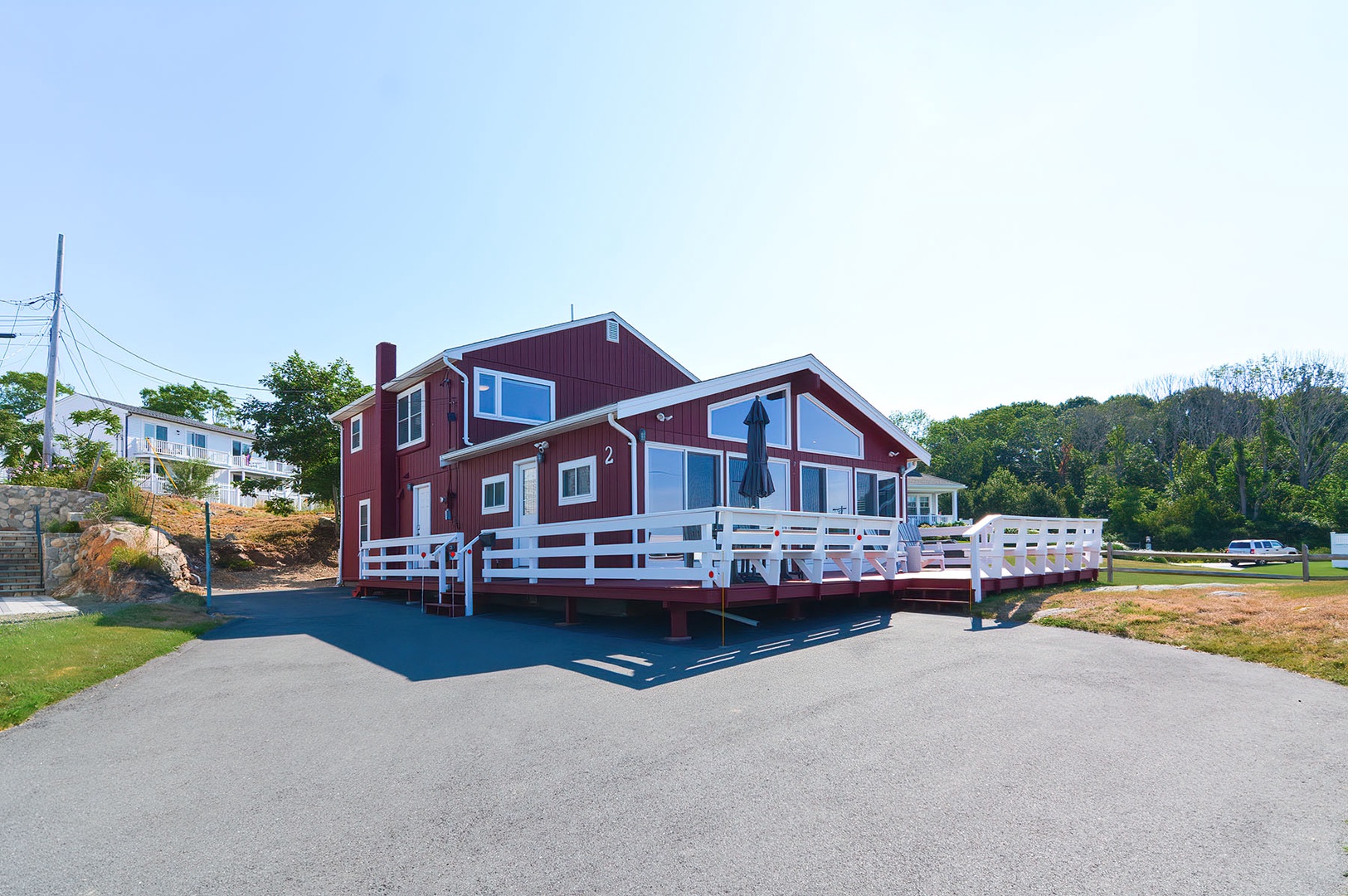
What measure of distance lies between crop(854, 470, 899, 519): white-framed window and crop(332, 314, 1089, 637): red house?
4 cm

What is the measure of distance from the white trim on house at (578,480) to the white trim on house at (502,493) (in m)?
1.86

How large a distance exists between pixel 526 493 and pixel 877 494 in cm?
810

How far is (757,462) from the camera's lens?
13.1m

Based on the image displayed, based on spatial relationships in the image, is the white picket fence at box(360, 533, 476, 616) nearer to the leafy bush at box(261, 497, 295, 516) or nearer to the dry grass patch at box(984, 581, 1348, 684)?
the dry grass patch at box(984, 581, 1348, 684)

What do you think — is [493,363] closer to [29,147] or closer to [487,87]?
[487,87]

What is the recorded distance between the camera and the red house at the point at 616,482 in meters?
10.6

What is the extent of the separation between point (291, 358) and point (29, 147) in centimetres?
1196

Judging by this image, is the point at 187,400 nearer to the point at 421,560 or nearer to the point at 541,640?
the point at 421,560

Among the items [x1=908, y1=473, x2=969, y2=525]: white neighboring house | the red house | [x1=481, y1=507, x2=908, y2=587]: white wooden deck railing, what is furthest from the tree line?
[x1=481, y1=507, x2=908, y2=587]: white wooden deck railing

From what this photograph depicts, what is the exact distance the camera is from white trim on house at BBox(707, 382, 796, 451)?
45.0 ft

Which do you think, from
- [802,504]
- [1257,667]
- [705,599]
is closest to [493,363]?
[802,504]

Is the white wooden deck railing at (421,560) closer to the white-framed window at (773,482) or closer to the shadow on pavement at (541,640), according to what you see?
the shadow on pavement at (541,640)

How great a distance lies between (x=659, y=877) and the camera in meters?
3.30

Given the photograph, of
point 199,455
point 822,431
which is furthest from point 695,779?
point 199,455
